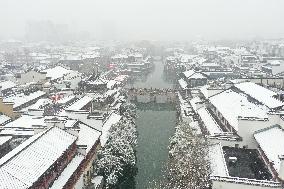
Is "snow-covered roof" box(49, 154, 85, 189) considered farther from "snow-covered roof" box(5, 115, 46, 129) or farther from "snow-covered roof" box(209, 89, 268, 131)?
"snow-covered roof" box(209, 89, 268, 131)

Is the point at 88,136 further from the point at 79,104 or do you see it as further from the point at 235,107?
the point at 235,107

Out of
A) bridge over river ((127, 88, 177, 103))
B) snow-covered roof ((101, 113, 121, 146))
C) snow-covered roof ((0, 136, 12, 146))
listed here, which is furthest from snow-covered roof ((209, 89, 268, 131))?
bridge over river ((127, 88, 177, 103))

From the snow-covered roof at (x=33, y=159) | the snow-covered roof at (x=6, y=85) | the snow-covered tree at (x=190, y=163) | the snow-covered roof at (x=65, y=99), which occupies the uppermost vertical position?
the snow-covered roof at (x=33, y=159)

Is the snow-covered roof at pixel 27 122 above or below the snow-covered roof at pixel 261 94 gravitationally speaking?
below

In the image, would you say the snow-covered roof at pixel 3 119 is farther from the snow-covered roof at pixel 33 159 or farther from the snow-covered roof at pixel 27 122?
the snow-covered roof at pixel 33 159


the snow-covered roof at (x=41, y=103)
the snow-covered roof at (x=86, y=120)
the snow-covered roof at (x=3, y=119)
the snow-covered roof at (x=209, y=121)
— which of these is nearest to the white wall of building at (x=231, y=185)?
the snow-covered roof at (x=209, y=121)

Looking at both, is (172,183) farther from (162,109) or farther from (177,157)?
(162,109)

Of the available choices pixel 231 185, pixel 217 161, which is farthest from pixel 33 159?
pixel 217 161
